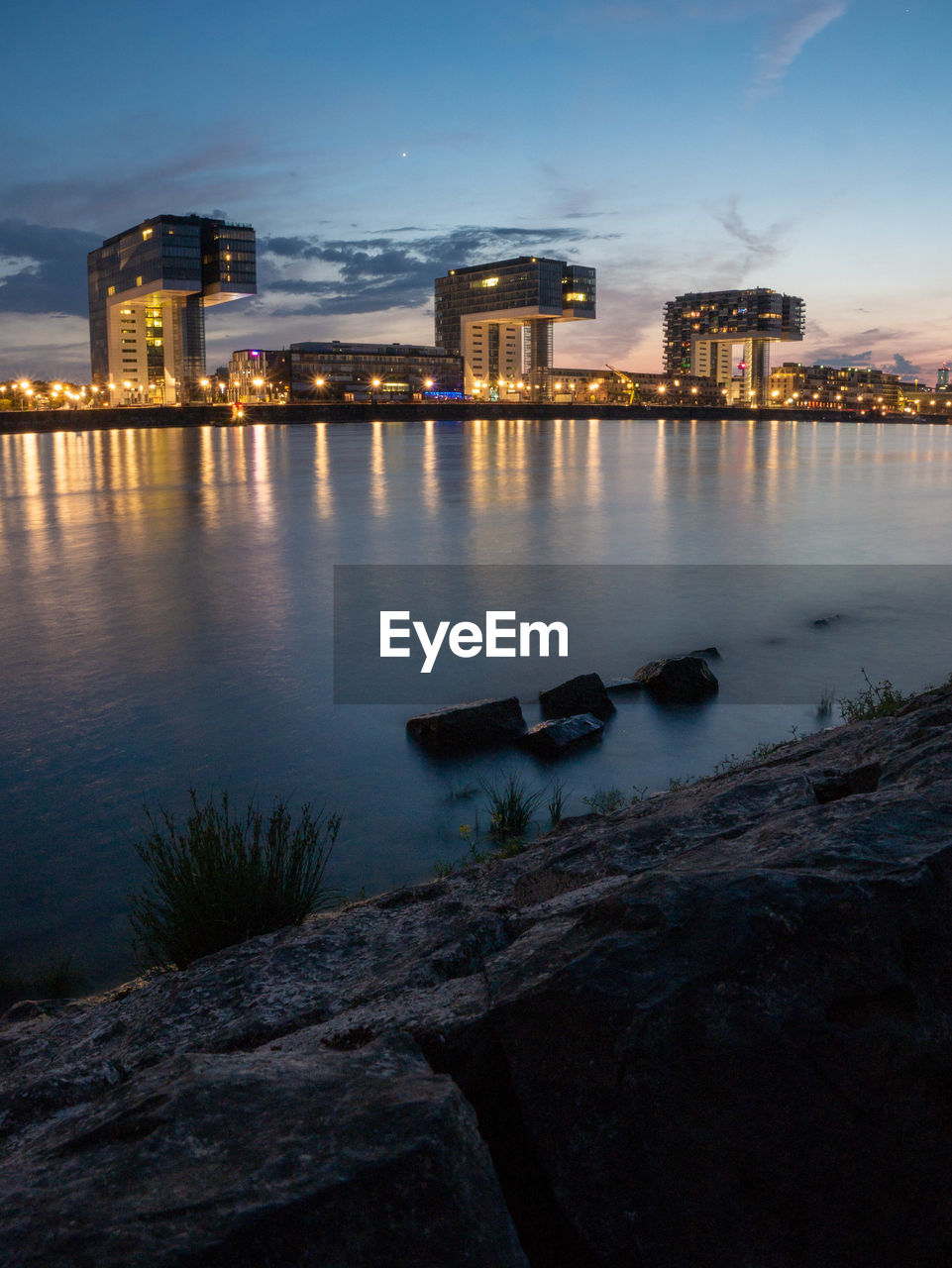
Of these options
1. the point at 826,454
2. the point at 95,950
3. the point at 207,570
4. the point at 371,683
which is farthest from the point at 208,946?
the point at 826,454

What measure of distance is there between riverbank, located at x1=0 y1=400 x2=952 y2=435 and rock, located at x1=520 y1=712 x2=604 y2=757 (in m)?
115

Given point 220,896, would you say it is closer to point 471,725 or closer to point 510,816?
point 510,816

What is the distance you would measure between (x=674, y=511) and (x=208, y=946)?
30.7 meters

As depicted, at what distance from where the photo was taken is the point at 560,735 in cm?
965

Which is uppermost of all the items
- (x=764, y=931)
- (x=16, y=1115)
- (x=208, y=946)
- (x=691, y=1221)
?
(x=764, y=931)

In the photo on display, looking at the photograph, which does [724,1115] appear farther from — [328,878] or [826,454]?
[826,454]

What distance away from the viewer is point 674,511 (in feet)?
112

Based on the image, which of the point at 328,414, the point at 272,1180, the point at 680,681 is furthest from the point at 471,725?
the point at 328,414

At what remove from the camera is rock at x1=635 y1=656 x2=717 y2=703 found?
11.4m

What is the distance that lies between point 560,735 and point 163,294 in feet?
583

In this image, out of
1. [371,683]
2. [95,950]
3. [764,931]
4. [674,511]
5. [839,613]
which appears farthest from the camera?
[674,511]

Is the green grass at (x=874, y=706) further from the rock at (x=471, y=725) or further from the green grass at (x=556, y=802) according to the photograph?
the rock at (x=471, y=725)

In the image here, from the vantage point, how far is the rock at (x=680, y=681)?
11.4 metres

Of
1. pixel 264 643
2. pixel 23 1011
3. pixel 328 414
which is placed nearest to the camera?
pixel 23 1011
